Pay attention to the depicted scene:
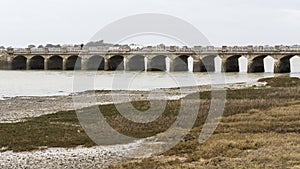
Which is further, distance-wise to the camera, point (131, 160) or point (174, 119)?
point (174, 119)

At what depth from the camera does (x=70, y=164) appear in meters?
17.8

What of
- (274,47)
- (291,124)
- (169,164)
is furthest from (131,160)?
(274,47)

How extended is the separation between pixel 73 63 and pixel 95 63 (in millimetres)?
5404

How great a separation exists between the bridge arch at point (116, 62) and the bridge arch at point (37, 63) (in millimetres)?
17777

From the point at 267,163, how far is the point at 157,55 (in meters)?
82.9

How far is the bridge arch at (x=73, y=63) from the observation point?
10900 cm

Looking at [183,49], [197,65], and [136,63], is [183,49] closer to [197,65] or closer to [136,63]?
[197,65]

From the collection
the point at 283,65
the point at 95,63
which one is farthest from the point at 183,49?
the point at 95,63

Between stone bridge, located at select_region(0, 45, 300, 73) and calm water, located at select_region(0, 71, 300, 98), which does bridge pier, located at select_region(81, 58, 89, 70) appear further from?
calm water, located at select_region(0, 71, 300, 98)

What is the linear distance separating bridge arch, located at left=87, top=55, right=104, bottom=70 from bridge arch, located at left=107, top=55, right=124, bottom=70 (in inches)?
119

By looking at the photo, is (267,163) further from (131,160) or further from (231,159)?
(131,160)

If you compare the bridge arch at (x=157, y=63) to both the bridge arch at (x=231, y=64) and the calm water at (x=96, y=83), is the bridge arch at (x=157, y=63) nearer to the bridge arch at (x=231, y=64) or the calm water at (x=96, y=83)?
the bridge arch at (x=231, y=64)

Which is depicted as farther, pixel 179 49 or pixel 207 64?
pixel 179 49

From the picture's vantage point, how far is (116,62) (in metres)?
109
